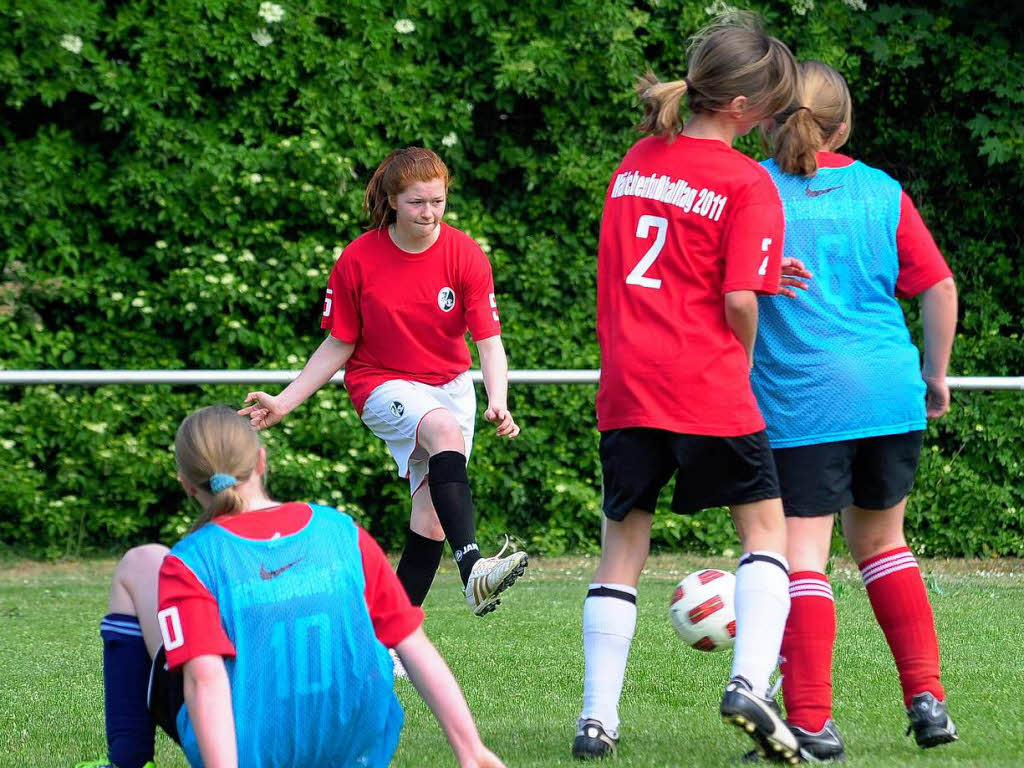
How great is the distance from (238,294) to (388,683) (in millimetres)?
6953

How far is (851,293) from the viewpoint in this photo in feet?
12.1

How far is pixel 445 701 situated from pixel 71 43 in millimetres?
7711

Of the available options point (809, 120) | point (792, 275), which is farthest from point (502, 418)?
point (809, 120)

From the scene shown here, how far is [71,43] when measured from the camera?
938 cm

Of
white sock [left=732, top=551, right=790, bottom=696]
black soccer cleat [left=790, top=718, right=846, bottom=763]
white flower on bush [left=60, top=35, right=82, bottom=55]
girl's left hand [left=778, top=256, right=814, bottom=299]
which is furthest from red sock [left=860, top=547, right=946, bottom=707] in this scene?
white flower on bush [left=60, top=35, right=82, bottom=55]

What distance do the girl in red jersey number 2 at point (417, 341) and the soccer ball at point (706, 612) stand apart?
3.75 feet

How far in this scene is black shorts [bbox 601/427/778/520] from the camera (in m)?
3.46

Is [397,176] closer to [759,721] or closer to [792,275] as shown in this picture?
[792,275]

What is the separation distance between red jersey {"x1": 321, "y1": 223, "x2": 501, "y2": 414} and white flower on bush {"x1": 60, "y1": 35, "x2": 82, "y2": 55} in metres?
5.03

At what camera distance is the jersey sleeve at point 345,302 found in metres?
5.16

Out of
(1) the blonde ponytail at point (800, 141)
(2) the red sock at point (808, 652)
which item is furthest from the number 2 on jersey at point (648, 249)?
(2) the red sock at point (808, 652)

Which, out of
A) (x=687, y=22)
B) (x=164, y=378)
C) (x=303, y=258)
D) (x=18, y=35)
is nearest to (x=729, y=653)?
(x=164, y=378)

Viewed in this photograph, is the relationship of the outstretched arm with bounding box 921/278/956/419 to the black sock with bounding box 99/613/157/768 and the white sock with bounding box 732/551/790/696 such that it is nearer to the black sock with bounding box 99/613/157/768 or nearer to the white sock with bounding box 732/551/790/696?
the white sock with bounding box 732/551/790/696

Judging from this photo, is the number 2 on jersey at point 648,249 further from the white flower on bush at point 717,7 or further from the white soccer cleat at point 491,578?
the white flower on bush at point 717,7
